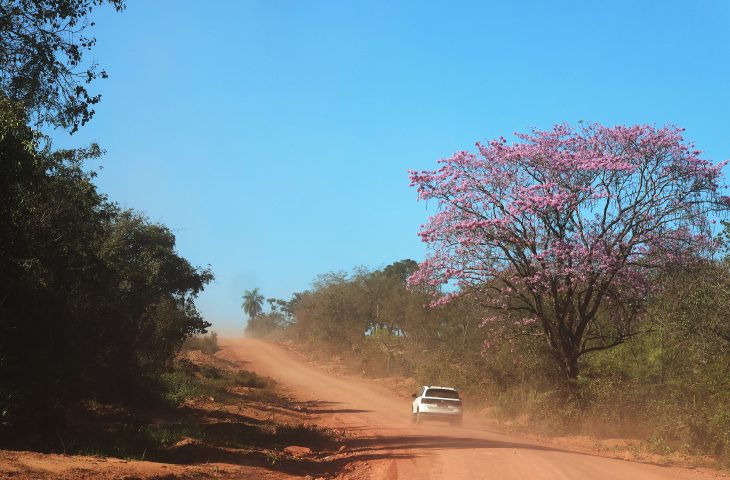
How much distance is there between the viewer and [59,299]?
13.3m

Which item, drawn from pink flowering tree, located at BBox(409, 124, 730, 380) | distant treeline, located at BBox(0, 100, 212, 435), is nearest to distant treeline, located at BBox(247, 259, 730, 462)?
pink flowering tree, located at BBox(409, 124, 730, 380)

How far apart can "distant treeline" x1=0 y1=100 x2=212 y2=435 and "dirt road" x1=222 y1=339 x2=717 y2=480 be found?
6916 mm

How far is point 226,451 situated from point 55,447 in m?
3.61

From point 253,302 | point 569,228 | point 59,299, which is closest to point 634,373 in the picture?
point 569,228

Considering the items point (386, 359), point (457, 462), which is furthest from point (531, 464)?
point (386, 359)

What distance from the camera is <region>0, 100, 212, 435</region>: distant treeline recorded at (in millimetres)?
11617

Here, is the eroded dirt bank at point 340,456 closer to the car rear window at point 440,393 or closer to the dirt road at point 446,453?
the dirt road at point 446,453

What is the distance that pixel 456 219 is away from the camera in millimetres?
22531

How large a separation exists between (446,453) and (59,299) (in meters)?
9.62

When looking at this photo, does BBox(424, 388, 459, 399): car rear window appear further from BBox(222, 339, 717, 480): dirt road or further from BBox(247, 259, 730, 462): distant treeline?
BBox(247, 259, 730, 462): distant treeline

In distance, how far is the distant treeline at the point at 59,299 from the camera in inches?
457

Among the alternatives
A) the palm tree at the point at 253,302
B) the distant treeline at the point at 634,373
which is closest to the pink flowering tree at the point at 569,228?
the distant treeline at the point at 634,373

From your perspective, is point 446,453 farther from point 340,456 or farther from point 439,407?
point 439,407

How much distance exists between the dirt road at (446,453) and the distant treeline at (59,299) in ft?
22.7
